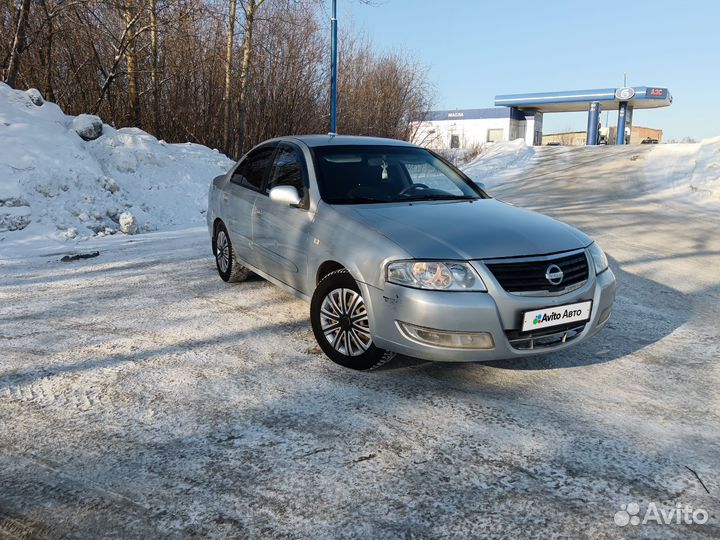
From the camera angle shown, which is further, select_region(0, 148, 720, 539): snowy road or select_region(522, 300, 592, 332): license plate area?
select_region(522, 300, 592, 332): license plate area

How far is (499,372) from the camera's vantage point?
3824 mm

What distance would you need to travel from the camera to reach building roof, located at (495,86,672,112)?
39500 mm

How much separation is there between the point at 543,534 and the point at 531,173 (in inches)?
789

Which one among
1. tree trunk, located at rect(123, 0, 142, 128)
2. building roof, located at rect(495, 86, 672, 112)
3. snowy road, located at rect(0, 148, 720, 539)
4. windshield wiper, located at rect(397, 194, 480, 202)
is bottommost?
snowy road, located at rect(0, 148, 720, 539)

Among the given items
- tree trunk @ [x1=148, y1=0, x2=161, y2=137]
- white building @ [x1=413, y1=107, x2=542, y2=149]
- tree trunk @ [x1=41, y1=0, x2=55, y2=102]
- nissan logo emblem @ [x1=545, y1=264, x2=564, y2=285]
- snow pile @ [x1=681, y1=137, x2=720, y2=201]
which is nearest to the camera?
nissan logo emblem @ [x1=545, y1=264, x2=564, y2=285]

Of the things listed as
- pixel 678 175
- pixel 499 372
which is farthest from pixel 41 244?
pixel 678 175

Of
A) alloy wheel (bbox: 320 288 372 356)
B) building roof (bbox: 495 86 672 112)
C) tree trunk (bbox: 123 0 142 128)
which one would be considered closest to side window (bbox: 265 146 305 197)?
alloy wheel (bbox: 320 288 372 356)

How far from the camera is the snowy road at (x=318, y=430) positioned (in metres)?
2.31

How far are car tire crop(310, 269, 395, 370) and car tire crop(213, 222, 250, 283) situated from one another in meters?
2.10

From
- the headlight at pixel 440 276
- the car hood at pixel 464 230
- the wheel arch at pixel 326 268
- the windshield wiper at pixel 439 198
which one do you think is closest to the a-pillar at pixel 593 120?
the windshield wiper at pixel 439 198

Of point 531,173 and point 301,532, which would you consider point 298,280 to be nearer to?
point 301,532

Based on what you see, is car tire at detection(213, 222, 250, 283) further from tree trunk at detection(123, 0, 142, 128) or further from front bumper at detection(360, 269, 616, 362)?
tree trunk at detection(123, 0, 142, 128)

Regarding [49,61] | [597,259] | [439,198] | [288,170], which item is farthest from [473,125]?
[597,259]

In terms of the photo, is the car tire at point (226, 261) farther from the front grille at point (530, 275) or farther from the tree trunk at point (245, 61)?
the tree trunk at point (245, 61)
